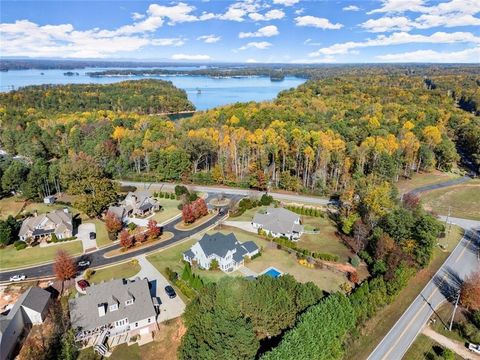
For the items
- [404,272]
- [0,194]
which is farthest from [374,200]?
[0,194]

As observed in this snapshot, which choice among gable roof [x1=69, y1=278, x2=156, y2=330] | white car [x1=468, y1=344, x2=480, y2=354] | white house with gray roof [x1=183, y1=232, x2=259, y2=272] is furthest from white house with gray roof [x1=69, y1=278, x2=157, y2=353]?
white car [x1=468, y1=344, x2=480, y2=354]

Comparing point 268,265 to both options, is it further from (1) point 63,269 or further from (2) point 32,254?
(2) point 32,254

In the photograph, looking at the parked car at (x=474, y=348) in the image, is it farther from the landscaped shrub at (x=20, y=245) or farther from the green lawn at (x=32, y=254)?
the landscaped shrub at (x=20, y=245)

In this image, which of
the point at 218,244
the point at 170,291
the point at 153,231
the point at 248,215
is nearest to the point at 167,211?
the point at 153,231

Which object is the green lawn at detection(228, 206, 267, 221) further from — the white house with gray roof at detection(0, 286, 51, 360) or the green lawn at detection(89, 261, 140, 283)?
the white house with gray roof at detection(0, 286, 51, 360)

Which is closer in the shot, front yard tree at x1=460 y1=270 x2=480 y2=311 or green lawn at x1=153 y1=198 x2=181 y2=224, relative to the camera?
front yard tree at x1=460 y1=270 x2=480 y2=311

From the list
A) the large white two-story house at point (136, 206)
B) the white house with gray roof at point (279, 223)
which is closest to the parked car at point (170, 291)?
the white house with gray roof at point (279, 223)
